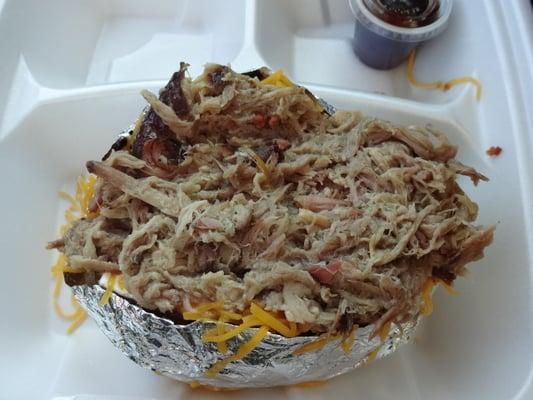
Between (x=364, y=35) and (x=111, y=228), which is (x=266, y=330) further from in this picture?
(x=364, y=35)

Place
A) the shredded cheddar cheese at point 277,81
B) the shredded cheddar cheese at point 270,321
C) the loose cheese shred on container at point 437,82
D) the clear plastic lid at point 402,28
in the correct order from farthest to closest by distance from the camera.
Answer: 1. the clear plastic lid at point 402,28
2. the loose cheese shred on container at point 437,82
3. the shredded cheddar cheese at point 277,81
4. the shredded cheddar cheese at point 270,321

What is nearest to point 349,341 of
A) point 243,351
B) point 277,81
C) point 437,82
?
point 243,351

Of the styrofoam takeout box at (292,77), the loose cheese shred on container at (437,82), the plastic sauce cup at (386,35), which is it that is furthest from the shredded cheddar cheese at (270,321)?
the plastic sauce cup at (386,35)

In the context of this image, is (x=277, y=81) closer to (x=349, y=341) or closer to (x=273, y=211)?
(x=273, y=211)

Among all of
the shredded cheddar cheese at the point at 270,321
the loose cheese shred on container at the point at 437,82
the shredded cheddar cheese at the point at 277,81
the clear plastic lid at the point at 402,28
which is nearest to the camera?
the shredded cheddar cheese at the point at 270,321

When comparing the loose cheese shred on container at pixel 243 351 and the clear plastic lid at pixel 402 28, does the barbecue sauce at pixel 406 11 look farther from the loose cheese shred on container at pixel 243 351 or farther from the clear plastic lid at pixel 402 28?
the loose cheese shred on container at pixel 243 351

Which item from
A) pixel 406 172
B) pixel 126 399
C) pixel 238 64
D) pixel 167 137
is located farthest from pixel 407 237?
pixel 238 64

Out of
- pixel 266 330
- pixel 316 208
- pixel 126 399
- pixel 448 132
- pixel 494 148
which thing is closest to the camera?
pixel 266 330

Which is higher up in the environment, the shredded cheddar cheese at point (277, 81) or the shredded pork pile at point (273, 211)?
the shredded cheddar cheese at point (277, 81)

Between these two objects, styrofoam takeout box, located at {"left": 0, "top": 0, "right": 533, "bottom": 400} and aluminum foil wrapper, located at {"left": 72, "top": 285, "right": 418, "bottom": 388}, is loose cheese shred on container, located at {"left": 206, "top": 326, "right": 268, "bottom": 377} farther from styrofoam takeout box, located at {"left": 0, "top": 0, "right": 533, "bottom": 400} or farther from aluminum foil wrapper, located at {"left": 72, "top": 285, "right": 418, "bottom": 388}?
styrofoam takeout box, located at {"left": 0, "top": 0, "right": 533, "bottom": 400}
